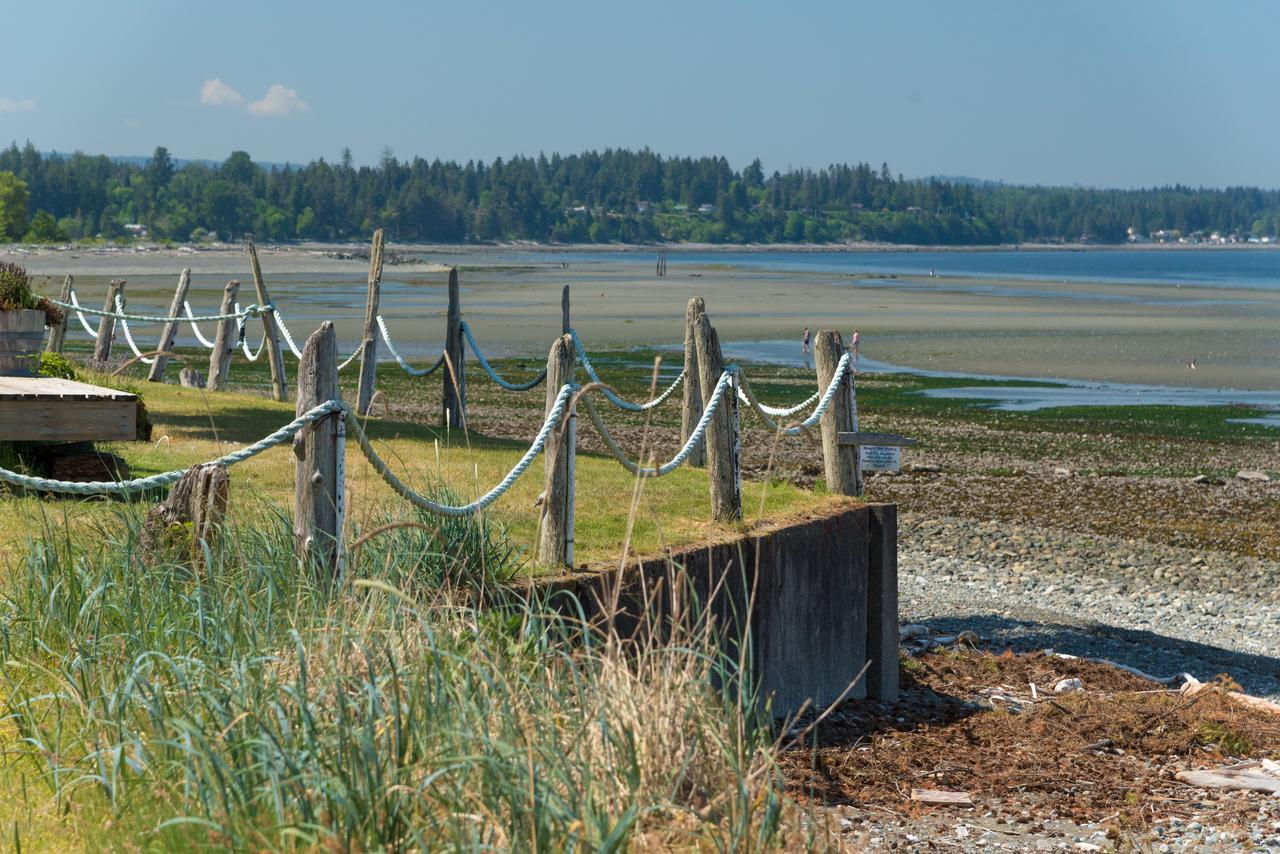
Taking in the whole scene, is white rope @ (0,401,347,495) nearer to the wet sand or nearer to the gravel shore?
the gravel shore

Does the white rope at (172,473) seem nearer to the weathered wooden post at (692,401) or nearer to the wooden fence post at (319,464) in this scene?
the wooden fence post at (319,464)

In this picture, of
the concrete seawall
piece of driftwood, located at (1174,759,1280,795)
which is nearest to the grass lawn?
the concrete seawall

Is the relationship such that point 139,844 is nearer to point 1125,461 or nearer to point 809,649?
point 809,649

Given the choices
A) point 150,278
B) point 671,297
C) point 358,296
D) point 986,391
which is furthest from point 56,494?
point 150,278

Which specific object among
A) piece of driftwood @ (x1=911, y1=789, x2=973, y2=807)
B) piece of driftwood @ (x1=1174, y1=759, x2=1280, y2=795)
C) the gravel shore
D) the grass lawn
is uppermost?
the grass lawn

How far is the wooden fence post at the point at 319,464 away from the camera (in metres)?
6.10

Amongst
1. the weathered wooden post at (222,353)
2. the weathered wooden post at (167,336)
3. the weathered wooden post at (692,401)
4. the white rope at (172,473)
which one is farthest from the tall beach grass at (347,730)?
the weathered wooden post at (222,353)

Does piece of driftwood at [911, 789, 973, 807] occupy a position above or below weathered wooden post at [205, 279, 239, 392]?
below

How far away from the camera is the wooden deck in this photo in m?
9.07

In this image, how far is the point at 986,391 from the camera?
32000 millimetres

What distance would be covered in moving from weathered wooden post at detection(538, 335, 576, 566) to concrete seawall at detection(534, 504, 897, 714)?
21cm

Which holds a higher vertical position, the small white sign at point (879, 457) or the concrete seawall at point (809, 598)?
the small white sign at point (879, 457)

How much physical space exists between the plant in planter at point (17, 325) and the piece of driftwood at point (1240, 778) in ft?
27.2

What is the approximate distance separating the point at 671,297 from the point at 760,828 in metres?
72.4
